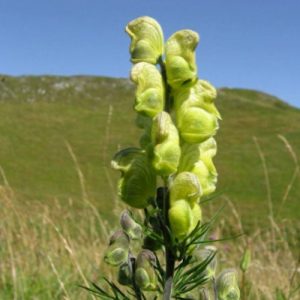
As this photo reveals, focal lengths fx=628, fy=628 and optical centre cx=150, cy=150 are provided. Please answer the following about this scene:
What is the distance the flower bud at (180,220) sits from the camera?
1.14m

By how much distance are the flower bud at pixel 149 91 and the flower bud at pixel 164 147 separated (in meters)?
0.03

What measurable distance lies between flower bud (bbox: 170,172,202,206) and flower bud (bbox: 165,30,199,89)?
18 centimetres

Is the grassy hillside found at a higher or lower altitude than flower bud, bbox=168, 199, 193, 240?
higher

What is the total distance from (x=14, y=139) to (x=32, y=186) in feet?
23.5

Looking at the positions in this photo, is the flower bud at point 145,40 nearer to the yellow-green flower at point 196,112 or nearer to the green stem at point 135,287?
the yellow-green flower at point 196,112

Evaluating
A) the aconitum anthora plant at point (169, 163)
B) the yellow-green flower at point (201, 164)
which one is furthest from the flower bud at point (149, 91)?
the yellow-green flower at point (201, 164)

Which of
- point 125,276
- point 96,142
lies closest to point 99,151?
point 96,142

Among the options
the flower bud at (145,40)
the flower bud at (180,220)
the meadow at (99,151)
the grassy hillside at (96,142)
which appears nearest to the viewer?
the flower bud at (180,220)

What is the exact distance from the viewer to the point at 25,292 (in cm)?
346

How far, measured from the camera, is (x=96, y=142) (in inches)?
1121

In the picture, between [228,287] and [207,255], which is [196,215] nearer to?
[207,255]

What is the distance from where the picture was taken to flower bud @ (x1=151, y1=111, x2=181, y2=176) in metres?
1.14

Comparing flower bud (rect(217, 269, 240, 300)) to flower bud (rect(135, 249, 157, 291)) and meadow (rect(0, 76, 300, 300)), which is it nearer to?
flower bud (rect(135, 249, 157, 291))

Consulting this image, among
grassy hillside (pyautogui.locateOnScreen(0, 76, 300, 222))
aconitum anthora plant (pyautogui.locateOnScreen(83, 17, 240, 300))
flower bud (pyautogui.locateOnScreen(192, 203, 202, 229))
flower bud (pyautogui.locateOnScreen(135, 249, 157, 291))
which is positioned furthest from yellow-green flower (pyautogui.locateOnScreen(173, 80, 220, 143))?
grassy hillside (pyautogui.locateOnScreen(0, 76, 300, 222))
